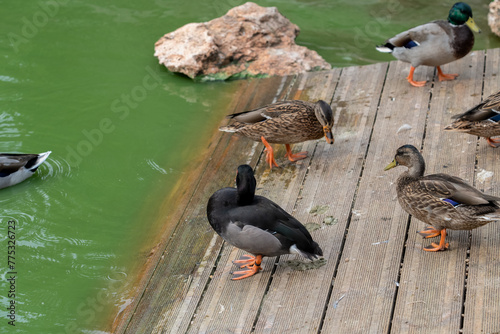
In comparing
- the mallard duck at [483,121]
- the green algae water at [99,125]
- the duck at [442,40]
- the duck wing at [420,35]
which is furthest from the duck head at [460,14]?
the green algae water at [99,125]

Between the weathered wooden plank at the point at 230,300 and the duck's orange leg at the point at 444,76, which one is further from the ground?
the weathered wooden plank at the point at 230,300

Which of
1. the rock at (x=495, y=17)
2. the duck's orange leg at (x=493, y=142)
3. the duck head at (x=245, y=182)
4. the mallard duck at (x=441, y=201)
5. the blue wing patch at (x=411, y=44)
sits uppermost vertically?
the duck head at (x=245, y=182)

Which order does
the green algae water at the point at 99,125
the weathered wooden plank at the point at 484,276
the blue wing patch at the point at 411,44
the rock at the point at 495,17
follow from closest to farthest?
1. the weathered wooden plank at the point at 484,276
2. the green algae water at the point at 99,125
3. the blue wing patch at the point at 411,44
4. the rock at the point at 495,17

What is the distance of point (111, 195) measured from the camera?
6.26m

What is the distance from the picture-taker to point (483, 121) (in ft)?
17.6

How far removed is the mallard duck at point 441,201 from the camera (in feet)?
13.8

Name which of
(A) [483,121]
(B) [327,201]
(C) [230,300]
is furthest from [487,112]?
(C) [230,300]

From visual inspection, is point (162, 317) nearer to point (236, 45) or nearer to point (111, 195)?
point (111, 195)

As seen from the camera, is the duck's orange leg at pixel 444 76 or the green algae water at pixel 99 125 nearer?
the green algae water at pixel 99 125

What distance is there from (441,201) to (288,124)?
5.96ft

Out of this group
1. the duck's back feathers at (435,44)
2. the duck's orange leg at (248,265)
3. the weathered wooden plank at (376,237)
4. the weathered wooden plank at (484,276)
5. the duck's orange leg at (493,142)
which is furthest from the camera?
the duck's back feathers at (435,44)

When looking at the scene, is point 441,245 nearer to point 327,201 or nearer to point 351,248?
point 351,248

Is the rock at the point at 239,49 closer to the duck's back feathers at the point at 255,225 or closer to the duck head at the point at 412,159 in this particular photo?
the duck head at the point at 412,159

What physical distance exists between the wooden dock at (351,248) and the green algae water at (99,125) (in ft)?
1.34
